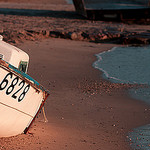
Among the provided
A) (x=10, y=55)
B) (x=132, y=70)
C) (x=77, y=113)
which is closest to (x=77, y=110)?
(x=77, y=113)

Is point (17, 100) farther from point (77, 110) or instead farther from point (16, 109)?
point (77, 110)

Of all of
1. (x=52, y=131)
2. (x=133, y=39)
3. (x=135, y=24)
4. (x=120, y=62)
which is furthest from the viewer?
(x=135, y=24)

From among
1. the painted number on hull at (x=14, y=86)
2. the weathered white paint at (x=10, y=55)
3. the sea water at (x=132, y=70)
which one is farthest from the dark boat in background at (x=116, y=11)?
the painted number on hull at (x=14, y=86)

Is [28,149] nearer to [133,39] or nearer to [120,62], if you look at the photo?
[120,62]

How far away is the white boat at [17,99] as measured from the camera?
4.69m

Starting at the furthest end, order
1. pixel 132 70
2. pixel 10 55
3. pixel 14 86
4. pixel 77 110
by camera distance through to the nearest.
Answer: pixel 132 70
pixel 77 110
pixel 10 55
pixel 14 86

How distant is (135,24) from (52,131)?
17114 mm

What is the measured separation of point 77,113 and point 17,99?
220cm

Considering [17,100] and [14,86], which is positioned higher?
[14,86]

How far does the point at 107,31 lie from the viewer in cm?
1759

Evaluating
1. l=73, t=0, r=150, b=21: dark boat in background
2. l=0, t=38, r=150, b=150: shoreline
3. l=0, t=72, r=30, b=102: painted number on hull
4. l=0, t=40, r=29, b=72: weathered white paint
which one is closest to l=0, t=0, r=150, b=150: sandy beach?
l=0, t=38, r=150, b=150: shoreline

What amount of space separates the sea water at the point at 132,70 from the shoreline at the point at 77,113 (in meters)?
0.23

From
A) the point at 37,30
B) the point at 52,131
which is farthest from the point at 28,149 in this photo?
the point at 37,30

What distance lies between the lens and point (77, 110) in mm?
7086
